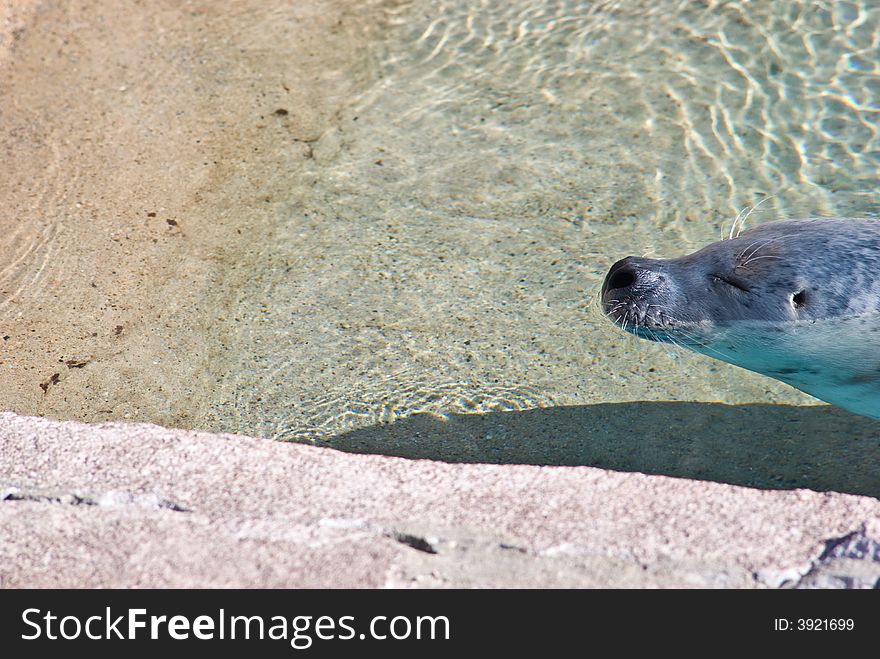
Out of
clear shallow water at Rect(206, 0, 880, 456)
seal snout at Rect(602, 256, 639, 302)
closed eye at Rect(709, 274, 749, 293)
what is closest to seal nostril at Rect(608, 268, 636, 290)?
seal snout at Rect(602, 256, 639, 302)

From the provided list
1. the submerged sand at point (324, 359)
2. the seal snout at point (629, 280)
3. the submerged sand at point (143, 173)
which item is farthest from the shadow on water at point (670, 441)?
the submerged sand at point (143, 173)

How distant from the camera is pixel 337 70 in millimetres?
5805

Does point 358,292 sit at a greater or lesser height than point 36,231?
lesser

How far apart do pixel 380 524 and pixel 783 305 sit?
1.72 m

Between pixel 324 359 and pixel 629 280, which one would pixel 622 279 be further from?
pixel 324 359

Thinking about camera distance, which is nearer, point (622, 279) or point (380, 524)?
point (380, 524)

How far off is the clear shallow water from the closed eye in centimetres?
75

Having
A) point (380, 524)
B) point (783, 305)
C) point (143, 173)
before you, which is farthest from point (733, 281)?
point (143, 173)

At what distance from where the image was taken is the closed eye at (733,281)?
11.0ft

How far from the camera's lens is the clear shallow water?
13.3ft

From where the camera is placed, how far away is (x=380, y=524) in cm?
243
